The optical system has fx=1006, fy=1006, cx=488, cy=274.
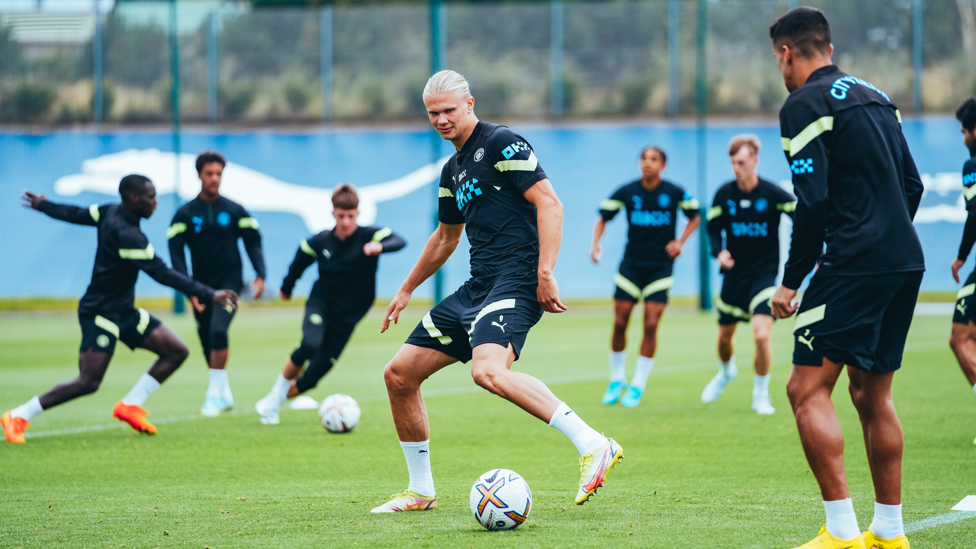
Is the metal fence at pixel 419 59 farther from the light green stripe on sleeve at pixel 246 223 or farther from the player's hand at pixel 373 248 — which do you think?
the player's hand at pixel 373 248

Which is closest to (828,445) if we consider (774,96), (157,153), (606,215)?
(606,215)

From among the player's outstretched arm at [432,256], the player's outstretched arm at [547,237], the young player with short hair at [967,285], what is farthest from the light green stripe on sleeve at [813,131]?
the young player with short hair at [967,285]

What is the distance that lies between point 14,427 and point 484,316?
15.3 feet

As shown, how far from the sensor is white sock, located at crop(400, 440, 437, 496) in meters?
5.22

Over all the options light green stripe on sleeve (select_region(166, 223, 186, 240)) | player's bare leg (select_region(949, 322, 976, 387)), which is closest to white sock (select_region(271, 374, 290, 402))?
light green stripe on sleeve (select_region(166, 223, 186, 240))

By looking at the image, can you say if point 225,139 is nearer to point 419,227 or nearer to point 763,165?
point 419,227

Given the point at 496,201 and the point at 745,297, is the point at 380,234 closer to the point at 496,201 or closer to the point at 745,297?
the point at 745,297

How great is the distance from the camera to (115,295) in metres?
8.05

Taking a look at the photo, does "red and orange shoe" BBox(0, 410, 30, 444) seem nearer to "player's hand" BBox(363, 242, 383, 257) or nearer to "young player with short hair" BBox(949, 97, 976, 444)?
"player's hand" BBox(363, 242, 383, 257)

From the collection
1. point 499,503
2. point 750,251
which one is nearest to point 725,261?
point 750,251

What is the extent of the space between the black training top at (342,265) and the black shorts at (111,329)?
4.37ft

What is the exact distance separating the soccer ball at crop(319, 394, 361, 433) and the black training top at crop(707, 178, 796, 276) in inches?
144

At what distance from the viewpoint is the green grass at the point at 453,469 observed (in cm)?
470

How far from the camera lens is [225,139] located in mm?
25984
